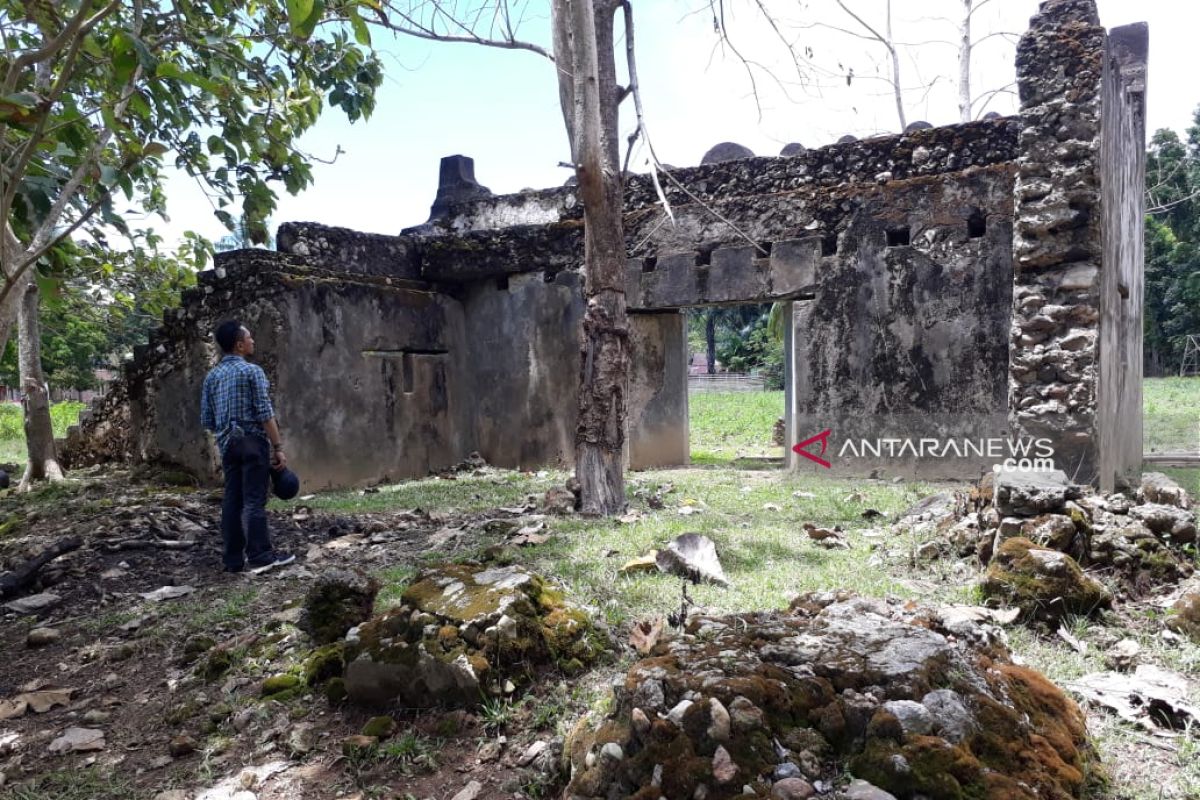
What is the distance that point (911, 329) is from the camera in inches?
289

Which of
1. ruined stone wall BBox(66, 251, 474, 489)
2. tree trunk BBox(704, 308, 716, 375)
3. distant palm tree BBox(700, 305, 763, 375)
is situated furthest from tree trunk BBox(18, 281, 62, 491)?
tree trunk BBox(704, 308, 716, 375)

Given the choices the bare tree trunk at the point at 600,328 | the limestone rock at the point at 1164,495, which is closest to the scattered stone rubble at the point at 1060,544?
the limestone rock at the point at 1164,495

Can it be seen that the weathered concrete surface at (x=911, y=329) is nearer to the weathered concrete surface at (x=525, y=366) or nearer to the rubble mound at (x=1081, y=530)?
the weathered concrete surface at (x=525, y=366)

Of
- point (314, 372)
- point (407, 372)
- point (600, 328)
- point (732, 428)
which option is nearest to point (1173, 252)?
point (732, 428)

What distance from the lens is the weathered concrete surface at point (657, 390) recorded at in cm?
889

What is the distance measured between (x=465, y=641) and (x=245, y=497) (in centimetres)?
245

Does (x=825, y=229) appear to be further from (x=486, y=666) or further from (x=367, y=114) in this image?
(x=486, y=666)

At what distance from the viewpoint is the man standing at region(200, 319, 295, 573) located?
4500 mm

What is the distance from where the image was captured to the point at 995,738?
1.92 metres

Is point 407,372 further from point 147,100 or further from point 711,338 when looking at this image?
point 711,338

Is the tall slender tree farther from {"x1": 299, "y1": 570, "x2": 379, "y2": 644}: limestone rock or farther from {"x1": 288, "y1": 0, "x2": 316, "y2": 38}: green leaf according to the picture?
{"x1": 299, "y1": 570, "x2": 379, "y2": 644}: limestone rock

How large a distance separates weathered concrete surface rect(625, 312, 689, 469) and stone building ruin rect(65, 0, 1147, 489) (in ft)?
0.09

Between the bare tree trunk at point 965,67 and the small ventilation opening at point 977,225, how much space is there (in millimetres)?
10249

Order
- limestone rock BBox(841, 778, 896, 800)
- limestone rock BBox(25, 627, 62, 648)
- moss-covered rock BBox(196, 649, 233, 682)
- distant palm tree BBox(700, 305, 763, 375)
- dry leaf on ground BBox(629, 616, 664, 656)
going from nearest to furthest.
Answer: limestone rock BBox(841, 778, 896, 800), dry leaf on ground BBox(629, 616, 664, 656), moss-covered rock BBox(196, 649, 233, 682), limestone rock BBox(25, 627, 62, 648), distant palm tree BBox(700, 305, 763, 375)
